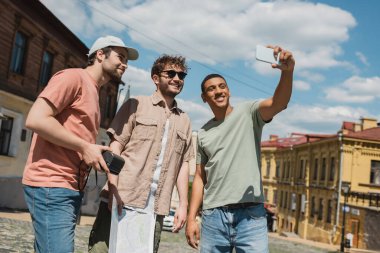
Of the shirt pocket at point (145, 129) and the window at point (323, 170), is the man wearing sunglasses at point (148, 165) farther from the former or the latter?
the window at point (323, 170)

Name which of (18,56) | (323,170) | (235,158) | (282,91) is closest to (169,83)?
(235,158)

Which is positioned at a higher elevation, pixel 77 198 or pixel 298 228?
pixel 77 198

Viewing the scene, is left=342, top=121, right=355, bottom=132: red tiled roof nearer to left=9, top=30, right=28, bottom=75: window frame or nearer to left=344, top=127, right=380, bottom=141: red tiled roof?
left=344, top=127, right=380, bottom=141: red tiled roof

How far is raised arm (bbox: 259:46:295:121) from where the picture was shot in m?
2.88

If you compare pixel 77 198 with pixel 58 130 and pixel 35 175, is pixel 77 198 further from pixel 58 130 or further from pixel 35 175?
pixel 58 130

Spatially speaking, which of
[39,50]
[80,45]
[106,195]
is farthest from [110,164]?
[80,45]

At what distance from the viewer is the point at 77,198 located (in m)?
2.72

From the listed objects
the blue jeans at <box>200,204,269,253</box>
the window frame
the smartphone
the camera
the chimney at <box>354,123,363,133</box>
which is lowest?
the blue jeans at <box>200,204,269,253</box>

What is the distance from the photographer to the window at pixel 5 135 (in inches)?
669

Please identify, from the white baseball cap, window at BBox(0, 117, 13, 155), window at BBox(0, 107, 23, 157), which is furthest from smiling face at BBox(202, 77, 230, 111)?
window at BBox(0, 117, 13, 155)

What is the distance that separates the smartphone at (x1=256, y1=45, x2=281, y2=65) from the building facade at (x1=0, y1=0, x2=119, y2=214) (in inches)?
534

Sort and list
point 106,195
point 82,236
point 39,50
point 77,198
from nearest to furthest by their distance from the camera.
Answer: point 77,198 → point 106,195 → point 82,236 → point 39,50

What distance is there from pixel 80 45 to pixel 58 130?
22.8m

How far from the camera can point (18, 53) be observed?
1795cm
